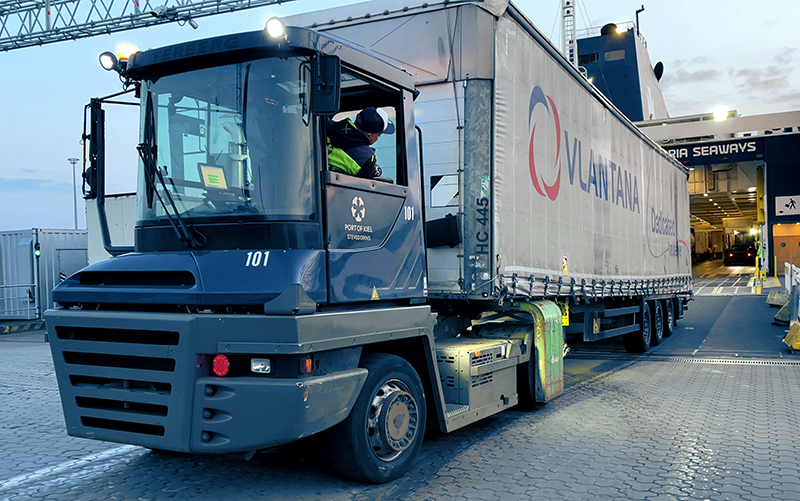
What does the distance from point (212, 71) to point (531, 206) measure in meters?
3.93

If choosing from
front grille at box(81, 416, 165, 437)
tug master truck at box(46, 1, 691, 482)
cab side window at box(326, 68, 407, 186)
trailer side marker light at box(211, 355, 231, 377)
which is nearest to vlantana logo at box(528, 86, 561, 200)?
tug master truck at box(46, 1, 691, 482)

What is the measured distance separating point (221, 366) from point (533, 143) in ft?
14.8

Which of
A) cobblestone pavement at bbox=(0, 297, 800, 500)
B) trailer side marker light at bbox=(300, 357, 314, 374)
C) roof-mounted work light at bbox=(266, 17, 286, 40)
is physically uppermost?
roof-mounted work light at bbox=(266, 17, 286, 40)

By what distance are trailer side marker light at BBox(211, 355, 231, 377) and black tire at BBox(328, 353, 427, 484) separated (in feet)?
2.90

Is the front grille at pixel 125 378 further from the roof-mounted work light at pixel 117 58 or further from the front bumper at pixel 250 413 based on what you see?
the roof-mounted work light at pixel 117 58

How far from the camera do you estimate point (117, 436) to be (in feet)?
14.0

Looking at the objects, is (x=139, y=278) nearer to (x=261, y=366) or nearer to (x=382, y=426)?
(x=261, y=366)

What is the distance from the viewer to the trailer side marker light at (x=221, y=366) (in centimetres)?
398

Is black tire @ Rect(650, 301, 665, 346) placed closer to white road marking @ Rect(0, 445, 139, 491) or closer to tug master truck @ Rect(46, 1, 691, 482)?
tug master truck @ Rect(46, 1, 691, 482)

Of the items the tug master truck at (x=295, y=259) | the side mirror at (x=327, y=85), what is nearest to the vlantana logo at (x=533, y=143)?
the tug master truck at (x=295, y=259)

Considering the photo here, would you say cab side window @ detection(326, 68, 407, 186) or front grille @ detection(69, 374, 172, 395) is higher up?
cab side window @ detection(326, 68, 407, 186)

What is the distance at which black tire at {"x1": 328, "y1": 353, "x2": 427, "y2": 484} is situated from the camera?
444 cm

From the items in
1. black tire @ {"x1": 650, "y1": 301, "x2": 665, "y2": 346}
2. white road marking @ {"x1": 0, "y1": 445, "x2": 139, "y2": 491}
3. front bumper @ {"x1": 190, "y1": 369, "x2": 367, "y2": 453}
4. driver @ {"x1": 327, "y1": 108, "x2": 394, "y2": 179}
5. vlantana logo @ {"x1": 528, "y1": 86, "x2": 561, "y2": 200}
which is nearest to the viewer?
front bumper @ {"x1": 190, "y1": 369, "x2": 367, "y2": 453}

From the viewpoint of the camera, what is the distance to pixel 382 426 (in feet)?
15.1
